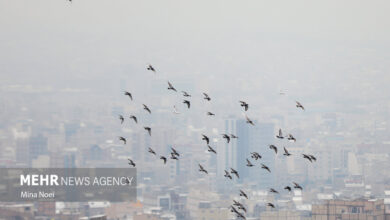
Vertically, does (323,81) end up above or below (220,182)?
above

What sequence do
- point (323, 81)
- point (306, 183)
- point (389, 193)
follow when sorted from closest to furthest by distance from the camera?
1. point (389, 193)
2. point (306, 183)
3. point (323, 81)

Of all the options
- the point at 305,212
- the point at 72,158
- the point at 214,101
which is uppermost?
the point at 214,101

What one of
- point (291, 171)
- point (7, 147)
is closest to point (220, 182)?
point (291, 171)

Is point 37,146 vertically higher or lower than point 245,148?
lower

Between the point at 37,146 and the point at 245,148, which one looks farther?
the point at 245,148

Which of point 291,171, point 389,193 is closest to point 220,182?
point 291,171

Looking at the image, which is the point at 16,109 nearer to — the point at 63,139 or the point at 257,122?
the point at 63,139

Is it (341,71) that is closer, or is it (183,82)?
(183,82)

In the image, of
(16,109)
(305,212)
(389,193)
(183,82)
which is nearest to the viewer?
(305,212)

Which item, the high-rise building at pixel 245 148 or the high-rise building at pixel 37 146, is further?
the high-rise building at pixel 245 148

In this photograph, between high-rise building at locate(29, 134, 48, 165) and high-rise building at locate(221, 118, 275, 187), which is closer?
high-rise building at locate(29, 134, 48, 165)
